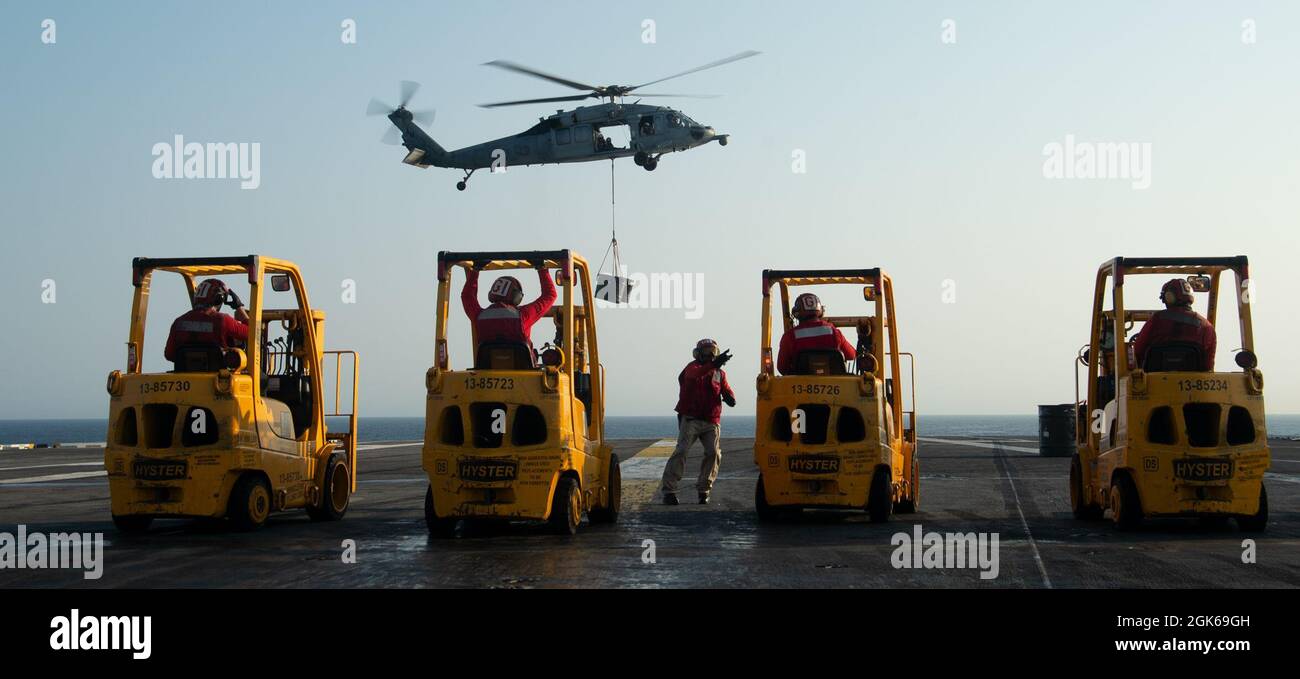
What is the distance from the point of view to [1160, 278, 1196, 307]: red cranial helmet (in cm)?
1166

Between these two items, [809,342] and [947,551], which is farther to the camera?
[809,342]

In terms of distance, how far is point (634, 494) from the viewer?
54.3 ft

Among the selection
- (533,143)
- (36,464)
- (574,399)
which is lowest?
(36,464)

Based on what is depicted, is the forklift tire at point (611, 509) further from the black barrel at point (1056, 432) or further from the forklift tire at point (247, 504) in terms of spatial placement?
the black barrel at point (1056, 432)

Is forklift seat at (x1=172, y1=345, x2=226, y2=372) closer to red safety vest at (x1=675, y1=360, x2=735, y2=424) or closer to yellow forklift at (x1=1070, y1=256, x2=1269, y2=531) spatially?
red safety vest at (x1=675, y1=360, x2=735, y2=424)

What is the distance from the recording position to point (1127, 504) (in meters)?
11.3

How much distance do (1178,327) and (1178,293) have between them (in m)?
0.34

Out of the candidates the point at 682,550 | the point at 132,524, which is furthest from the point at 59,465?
the point at 682,550

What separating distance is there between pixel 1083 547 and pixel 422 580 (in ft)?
17.0

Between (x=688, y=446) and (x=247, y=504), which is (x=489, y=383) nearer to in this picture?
(x=247, y=504)

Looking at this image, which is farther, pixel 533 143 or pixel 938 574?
pixel 533 143

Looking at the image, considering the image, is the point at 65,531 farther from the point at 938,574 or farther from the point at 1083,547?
the point at 1083,547
